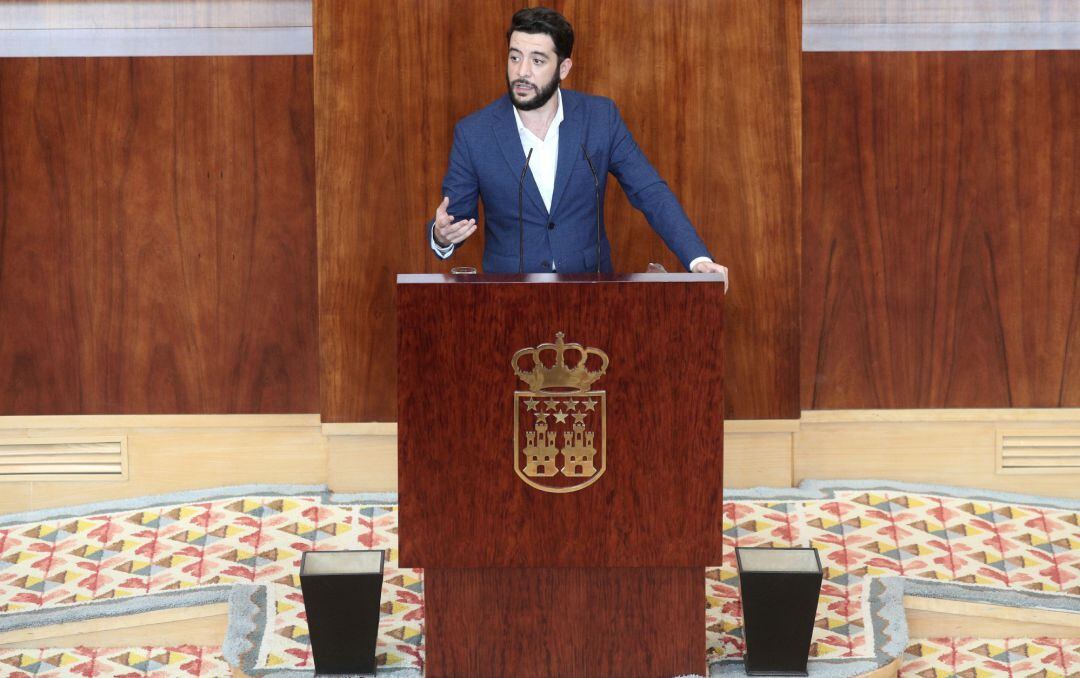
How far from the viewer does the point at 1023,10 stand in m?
4.01

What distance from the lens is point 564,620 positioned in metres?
2.97

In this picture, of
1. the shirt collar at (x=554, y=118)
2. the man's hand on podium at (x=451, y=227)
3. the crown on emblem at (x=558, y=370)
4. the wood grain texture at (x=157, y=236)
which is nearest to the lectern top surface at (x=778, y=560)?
the crown on emblem at (x=558, y=370)

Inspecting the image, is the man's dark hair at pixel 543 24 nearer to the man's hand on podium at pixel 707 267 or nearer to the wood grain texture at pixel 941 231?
the man's hand on podium at pixel 707 267

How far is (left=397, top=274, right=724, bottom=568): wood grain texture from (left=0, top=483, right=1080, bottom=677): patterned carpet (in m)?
0.33

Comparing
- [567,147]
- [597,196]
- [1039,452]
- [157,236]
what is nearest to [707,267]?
[597,196]

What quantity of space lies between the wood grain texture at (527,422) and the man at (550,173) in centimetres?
43

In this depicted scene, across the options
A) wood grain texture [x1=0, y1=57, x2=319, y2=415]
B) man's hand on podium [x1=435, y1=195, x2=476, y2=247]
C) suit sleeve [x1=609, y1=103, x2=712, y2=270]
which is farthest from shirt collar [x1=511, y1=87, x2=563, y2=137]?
wood grain texture [x1=0, y1=57, x2=319, y2=415]

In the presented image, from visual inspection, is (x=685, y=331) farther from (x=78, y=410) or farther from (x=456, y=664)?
(x=78, y=410)

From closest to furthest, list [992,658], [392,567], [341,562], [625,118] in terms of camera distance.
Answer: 1. [341,562]
2. [992,658]
3. [392,567]
4. [625,118]

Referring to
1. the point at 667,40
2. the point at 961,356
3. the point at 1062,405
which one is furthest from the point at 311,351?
the point at 1062,405

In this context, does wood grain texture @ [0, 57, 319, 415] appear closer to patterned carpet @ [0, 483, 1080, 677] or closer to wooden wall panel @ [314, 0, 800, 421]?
wooden wall panel @ [314, 0, 800, 421]

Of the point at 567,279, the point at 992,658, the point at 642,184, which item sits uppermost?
the point at 642,184

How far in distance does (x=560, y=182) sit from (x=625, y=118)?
29.7 inches

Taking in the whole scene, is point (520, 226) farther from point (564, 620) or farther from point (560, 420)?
point (564, 620)
